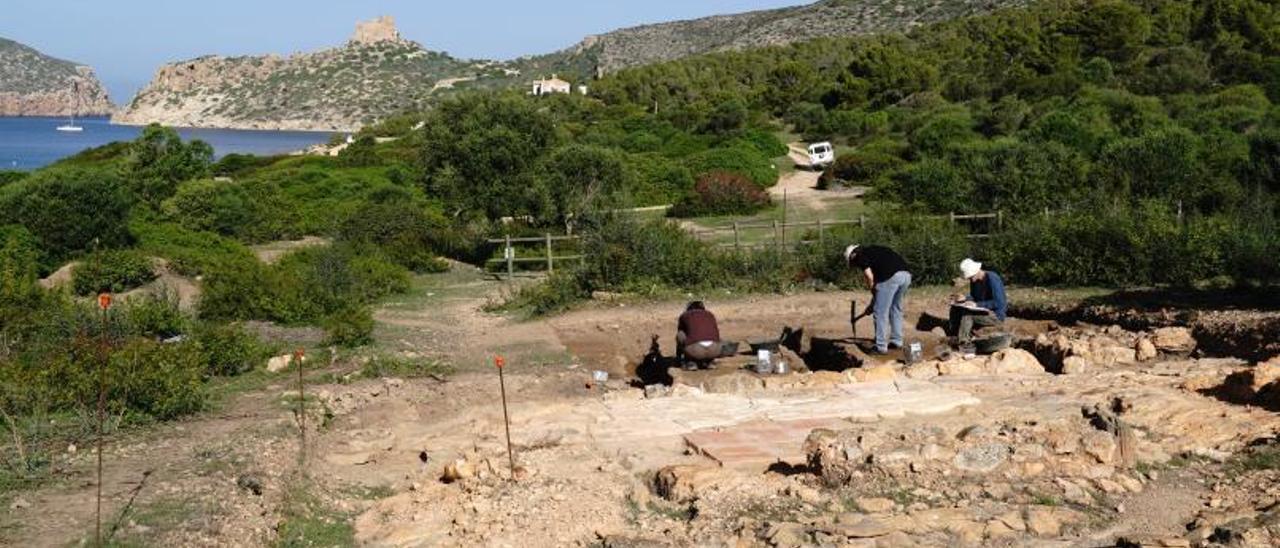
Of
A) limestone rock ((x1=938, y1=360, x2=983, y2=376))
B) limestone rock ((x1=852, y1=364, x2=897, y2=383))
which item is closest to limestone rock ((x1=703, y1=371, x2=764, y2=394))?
limestone rock ((x1=852, y1=364, x2=897, y2=383))

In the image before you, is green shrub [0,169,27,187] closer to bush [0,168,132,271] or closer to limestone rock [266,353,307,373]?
bush [0,168,132,271]

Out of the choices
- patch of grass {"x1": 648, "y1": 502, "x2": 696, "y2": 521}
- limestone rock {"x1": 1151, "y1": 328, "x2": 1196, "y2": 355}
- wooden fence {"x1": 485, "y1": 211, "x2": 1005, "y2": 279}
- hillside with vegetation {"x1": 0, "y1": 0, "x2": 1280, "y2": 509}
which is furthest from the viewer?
wooden fence {"x1": 485, "y1": 211, "x2": 1005, "y2": 279}

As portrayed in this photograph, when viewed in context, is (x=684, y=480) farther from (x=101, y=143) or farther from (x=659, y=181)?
(x=101, y=143)

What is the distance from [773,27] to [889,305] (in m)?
109

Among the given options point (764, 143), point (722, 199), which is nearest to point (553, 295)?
point (722, 199)

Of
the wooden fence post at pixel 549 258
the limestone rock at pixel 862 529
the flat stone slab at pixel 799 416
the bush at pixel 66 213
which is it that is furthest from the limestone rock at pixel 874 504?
the bush at pixel 66 213

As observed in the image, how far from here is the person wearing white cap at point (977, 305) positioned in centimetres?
1546

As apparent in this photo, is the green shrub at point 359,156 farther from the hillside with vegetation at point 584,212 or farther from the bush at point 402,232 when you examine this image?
the bush at point 402,232

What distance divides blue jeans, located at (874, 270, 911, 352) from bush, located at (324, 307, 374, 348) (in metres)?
6.92

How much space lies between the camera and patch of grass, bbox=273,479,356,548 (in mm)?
8648

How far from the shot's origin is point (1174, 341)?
1512cm

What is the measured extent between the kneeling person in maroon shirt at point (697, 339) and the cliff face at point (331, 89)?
5475 inches

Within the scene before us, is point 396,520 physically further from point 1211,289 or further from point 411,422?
point 1211,289

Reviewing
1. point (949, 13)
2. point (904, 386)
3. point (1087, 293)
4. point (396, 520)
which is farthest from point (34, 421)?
point (949, 13)
